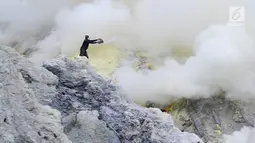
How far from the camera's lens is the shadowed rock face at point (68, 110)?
398 cm

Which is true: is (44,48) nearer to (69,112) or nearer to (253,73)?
(253,73)

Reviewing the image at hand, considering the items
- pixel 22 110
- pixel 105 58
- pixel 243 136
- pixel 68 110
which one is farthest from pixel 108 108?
pixel 105 58

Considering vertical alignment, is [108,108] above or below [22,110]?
above

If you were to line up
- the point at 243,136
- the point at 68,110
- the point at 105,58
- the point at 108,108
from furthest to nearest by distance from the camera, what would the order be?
1. the point at 105,58
2. the point at 243,136
3. the point at 108,108
4. the point at 68,110

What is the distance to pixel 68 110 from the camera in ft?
16.4

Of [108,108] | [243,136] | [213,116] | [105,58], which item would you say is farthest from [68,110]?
[105,58]

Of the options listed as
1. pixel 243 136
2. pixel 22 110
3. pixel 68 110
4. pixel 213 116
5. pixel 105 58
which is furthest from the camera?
pixel 105 58

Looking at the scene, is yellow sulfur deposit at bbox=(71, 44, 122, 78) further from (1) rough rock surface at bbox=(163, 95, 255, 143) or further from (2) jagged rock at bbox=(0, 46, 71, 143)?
(2) jagged rock at bbox=(0, 46, 71, 143)

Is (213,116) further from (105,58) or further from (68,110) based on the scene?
(68,110)

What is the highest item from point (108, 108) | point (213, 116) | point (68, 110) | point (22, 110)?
point (213, 116)

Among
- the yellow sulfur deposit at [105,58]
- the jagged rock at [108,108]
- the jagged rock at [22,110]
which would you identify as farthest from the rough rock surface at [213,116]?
the jagged rock at [22,110]

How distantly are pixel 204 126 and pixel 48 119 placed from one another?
45.1ft

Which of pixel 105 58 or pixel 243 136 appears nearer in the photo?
pixel 243 136

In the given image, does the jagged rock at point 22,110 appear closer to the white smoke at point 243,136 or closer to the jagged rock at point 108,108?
the jagged rock at point 108,108
